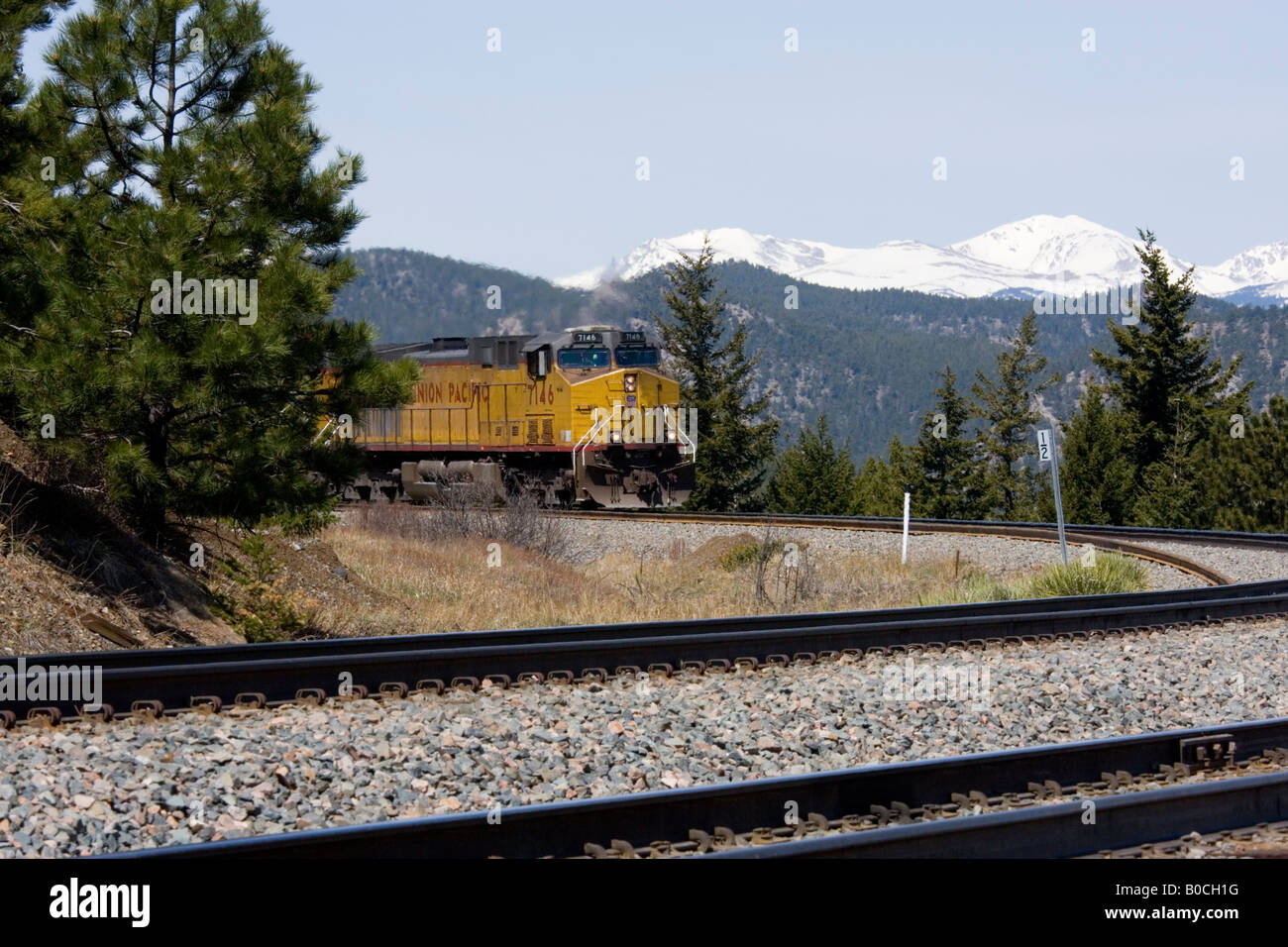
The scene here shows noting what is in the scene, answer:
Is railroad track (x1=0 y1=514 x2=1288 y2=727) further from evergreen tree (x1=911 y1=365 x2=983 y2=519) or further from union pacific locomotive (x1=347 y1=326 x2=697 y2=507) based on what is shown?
evergreen tree (x1=911 y1=365 x2=983 y2=519)

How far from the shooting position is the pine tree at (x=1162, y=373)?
52031 millimetres

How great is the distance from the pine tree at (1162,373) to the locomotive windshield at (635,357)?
28.9 metres

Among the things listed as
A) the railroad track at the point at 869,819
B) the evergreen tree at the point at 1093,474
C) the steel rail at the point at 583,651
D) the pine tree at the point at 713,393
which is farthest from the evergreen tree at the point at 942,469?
the railroad track at the point at 869,819

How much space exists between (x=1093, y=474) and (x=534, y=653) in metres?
35.3

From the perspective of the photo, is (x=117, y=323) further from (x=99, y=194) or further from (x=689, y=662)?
(x=689, y=662)

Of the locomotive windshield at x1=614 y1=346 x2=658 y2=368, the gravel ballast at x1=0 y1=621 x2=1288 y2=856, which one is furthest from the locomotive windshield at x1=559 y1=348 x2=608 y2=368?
the gravel ballast at x1=0 y1=621 x2=1288 y2=856

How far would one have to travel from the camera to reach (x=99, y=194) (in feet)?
39.8

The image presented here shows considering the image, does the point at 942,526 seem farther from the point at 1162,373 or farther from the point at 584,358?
the point at 1162,373

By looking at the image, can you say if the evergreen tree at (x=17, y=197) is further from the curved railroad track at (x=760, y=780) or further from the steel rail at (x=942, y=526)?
the steel rail at (x=942, y=526)

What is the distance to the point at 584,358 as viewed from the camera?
88.0 ft

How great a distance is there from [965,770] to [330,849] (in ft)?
10.2

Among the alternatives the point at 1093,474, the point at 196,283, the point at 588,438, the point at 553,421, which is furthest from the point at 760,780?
the point at 1093,474
